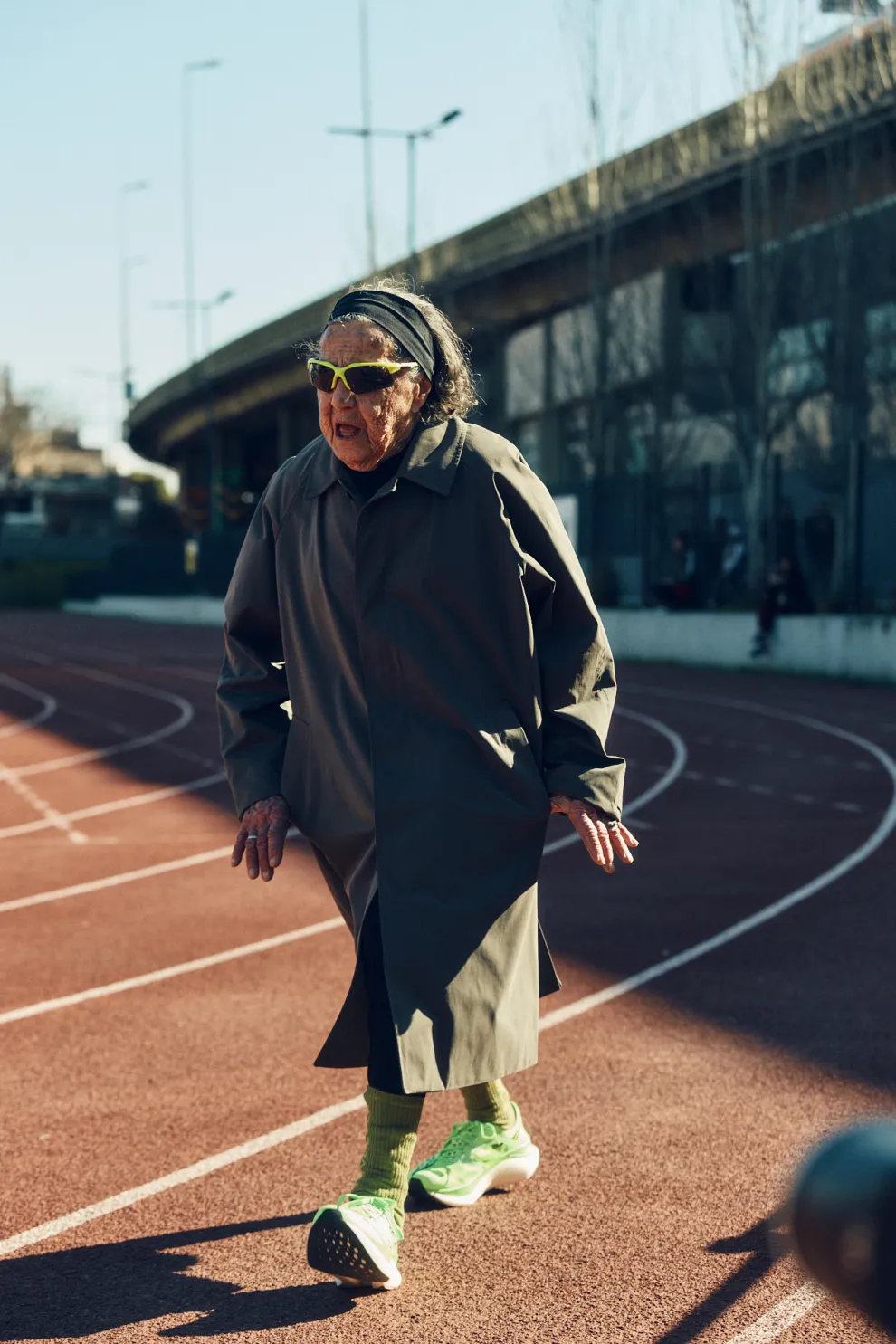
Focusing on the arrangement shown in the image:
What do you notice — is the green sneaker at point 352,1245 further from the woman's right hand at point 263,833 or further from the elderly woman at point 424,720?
the woman's right hand at point 263,833

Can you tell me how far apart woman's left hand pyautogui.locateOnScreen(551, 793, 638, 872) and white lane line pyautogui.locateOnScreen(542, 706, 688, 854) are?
518 centimetres

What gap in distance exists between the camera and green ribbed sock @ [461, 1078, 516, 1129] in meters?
3.83

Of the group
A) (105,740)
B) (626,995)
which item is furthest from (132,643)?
(626,995)

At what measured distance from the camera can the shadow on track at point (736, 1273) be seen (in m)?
3.24

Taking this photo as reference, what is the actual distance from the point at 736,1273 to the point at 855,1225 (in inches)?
104

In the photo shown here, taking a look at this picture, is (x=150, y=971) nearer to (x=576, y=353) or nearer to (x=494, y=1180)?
(x=494, y=1180)

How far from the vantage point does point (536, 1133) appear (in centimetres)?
446

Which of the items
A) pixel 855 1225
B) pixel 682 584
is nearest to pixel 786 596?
pixel 682 584

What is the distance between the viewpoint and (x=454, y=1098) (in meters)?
4.85

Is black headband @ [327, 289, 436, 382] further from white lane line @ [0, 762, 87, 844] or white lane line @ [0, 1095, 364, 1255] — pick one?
white lane line @ [0, 762, 87, 844]

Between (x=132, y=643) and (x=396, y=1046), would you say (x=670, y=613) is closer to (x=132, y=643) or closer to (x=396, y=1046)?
(x=132, y=643)

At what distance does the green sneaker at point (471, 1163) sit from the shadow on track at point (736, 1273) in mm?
535

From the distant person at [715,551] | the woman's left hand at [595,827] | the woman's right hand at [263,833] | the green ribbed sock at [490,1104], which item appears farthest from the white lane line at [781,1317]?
the distant person at [715,551]

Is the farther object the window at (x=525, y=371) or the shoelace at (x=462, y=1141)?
the window at (x=525, y=371)
